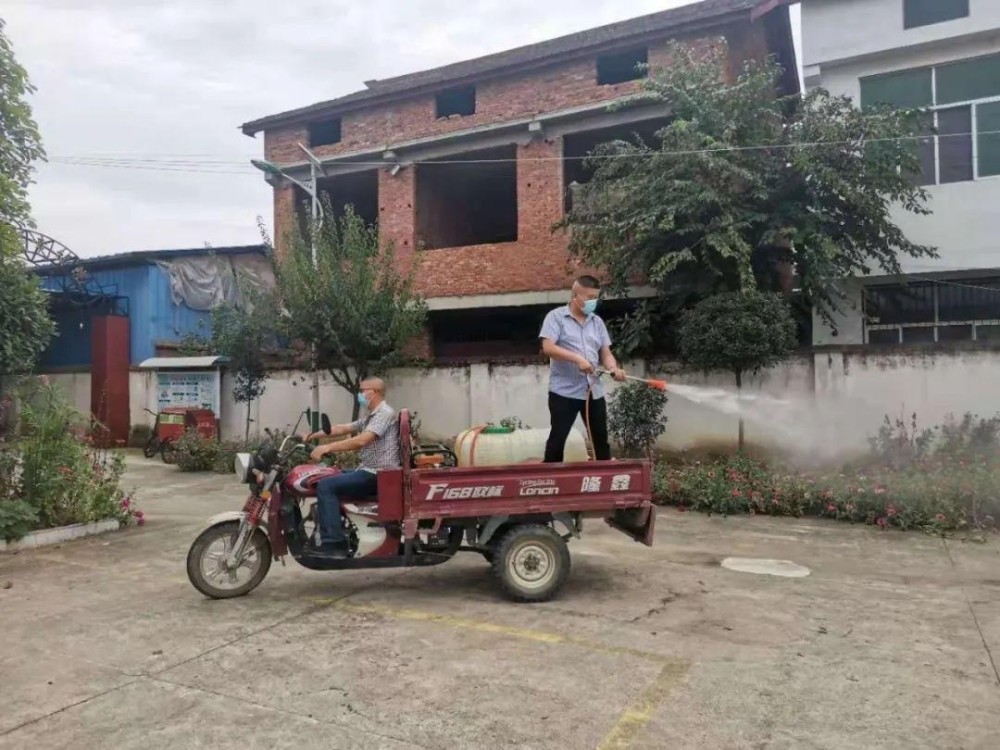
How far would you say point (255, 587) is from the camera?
559 centimetres

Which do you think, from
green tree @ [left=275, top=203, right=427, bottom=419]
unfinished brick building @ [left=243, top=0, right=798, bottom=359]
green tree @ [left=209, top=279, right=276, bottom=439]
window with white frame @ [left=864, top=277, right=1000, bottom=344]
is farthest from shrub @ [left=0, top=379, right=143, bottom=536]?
window with white frame @ [left=864, top=277, right=1000, bottom=344]

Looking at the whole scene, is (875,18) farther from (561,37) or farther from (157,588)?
(157,588)

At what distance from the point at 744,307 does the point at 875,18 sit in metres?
6.43

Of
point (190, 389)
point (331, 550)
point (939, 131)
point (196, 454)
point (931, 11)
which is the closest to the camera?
point (331, 550)

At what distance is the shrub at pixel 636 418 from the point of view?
11.4m

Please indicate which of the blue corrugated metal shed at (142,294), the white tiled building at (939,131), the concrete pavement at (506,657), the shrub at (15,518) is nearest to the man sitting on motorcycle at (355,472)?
the concrete pavement at (506,657)

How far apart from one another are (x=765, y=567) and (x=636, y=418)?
16.6ft

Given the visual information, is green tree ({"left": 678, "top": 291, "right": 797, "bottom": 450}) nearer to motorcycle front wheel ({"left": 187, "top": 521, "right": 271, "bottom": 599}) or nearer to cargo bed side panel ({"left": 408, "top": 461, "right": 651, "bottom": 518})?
cargo bed side panel ({"left": 408, "top": 461, "right": 651, "bottom": 518})

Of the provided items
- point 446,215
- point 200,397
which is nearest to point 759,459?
point 446,215

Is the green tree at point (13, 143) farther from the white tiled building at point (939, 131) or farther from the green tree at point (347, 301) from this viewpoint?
the white tiled building at point (939, 131)

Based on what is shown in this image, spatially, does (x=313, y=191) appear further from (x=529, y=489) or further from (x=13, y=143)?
(x=529, y=489)

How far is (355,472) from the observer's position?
17.7 ft

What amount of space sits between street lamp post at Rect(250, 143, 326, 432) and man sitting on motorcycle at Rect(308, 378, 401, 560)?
27.7 ft

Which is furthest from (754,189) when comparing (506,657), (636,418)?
(506,657)
